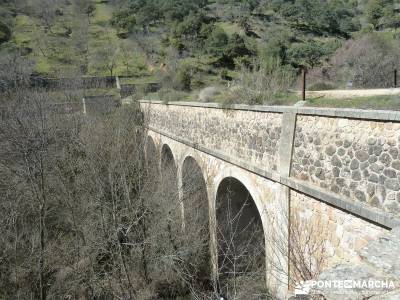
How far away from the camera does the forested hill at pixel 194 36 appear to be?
2655 centimetres

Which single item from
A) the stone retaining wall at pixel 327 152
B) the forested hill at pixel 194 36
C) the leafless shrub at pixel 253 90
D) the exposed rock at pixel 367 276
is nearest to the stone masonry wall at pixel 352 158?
the stone retaining wall at pixel 327 152

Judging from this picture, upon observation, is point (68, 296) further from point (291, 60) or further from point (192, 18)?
point (192, 18)

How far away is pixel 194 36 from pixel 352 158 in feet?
119

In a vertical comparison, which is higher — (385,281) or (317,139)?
(317,139)

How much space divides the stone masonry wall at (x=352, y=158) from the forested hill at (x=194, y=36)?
15.6 m

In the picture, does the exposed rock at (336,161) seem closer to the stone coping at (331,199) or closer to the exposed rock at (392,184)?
the stone coping at (331,199)

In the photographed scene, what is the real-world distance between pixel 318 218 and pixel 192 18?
124 feet

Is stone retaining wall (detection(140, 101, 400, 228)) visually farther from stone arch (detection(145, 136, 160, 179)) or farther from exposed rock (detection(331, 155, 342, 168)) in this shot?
stone arch (detection(145, 136, 160, 179))

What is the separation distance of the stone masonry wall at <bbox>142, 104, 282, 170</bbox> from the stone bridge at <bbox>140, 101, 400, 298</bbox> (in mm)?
19

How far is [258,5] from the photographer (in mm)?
47656

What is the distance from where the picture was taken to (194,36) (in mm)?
37875

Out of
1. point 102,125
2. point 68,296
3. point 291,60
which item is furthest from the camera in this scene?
point 291,60

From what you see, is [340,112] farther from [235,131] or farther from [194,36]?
[194,36]

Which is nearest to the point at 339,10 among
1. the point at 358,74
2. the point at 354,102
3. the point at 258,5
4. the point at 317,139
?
the point at 258,5
